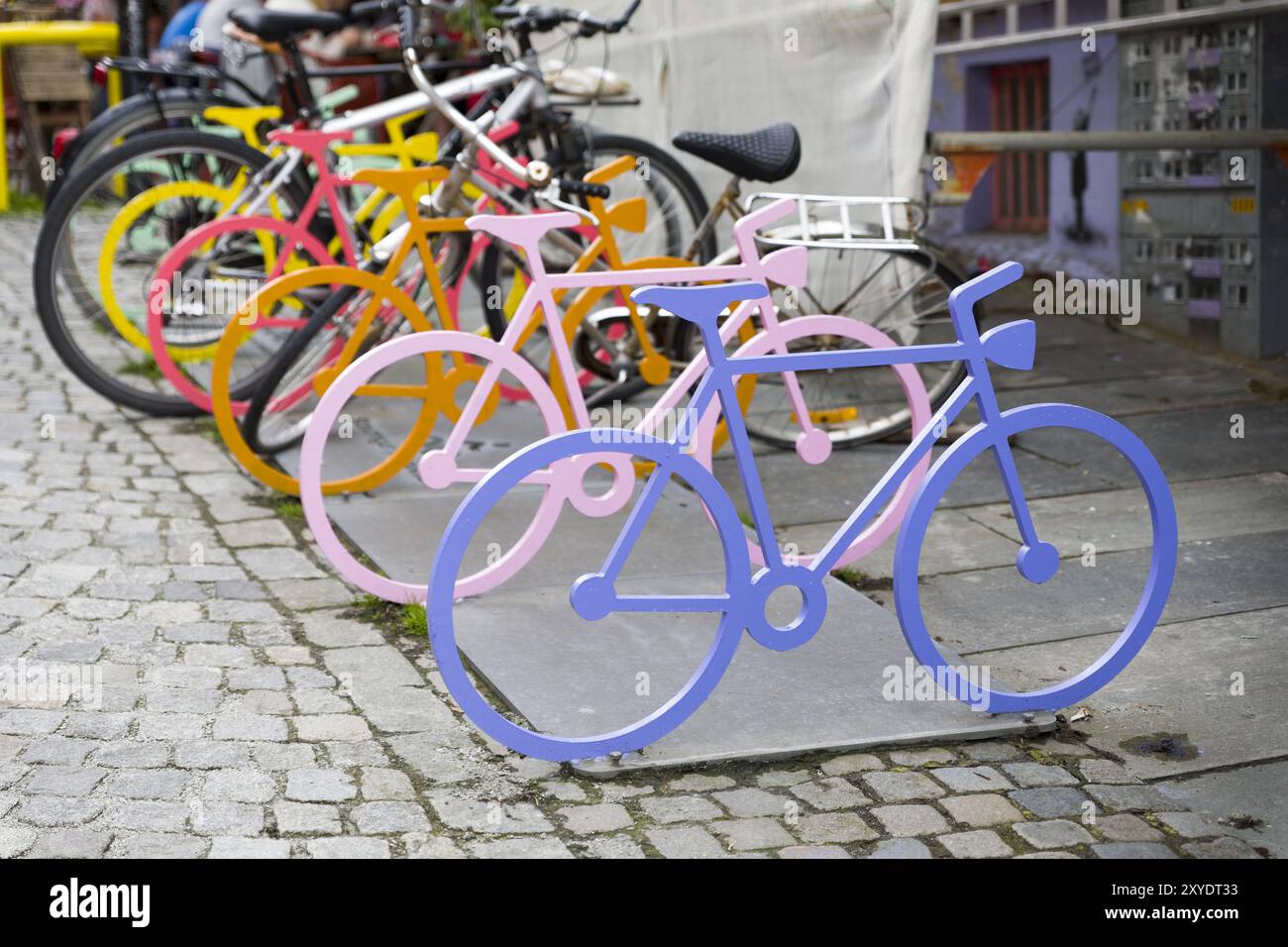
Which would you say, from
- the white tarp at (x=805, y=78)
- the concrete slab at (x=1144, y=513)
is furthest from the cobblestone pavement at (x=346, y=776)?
the white tarp at (x=805, y=78)

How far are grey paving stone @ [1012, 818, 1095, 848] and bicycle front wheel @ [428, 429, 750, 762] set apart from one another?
0.70 meters

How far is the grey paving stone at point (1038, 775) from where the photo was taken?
3498 millimetres

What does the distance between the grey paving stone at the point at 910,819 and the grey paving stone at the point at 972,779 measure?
0.44 feet

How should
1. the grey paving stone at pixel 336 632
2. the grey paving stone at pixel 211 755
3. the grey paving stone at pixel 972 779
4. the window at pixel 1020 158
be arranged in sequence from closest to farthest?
the grey paving stone at pixel 972 779, the grey paving stone at pixel 211 755, the grey paving stone at pixel 336 632, the window at pixel 1020 158

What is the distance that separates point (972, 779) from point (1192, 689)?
74 cm

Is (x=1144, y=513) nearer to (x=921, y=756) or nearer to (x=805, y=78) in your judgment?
(x=921, y=756)

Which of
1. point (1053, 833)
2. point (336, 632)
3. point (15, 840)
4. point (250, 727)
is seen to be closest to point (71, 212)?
point (336, 632)

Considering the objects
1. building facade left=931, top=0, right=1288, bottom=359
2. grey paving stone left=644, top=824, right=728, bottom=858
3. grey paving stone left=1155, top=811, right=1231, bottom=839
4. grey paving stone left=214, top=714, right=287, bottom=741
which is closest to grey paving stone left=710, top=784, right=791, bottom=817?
grey paving stone left=644, top=824, right=728, bottom=858

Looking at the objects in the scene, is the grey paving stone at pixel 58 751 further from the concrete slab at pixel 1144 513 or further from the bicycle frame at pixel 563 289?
the concrete slab at pixel 1144 513

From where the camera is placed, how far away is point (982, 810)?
3361 mm

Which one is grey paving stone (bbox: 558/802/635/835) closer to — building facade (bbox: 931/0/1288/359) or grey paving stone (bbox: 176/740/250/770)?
grey paving stone (bbox: 176/740/250/770)

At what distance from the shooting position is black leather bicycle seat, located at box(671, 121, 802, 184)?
5.39m
